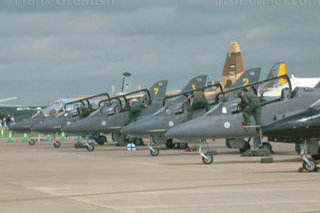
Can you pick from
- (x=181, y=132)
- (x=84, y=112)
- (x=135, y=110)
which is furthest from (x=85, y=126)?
(x=181, y=132)

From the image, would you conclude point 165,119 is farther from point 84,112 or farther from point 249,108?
point 84,112

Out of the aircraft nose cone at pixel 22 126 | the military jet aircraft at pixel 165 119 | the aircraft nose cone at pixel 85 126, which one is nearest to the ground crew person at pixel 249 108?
the military jet aircraft at pixel 165 119

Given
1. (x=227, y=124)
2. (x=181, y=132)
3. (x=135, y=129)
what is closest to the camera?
(x=181, y=132)

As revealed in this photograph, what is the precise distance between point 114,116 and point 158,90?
2.35 m

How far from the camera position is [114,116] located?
92.3 ft

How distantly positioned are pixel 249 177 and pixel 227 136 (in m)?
6.00

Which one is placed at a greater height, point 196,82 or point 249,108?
point 196,82

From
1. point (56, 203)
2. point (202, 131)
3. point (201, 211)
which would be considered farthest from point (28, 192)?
point (202, 131)

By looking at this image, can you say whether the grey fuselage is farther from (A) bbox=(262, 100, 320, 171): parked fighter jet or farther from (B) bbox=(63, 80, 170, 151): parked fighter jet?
(B) bbox=(63, 80, 170, 151): parked fighter jet

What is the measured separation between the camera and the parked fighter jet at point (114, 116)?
90.5ft

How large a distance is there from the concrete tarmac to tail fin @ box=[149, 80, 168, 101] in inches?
428

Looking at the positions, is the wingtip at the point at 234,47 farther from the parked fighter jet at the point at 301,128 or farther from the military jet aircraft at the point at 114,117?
the parked fighter jet at the point at 301,128

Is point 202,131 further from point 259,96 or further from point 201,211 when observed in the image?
point 201,211

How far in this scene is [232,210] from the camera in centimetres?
856
